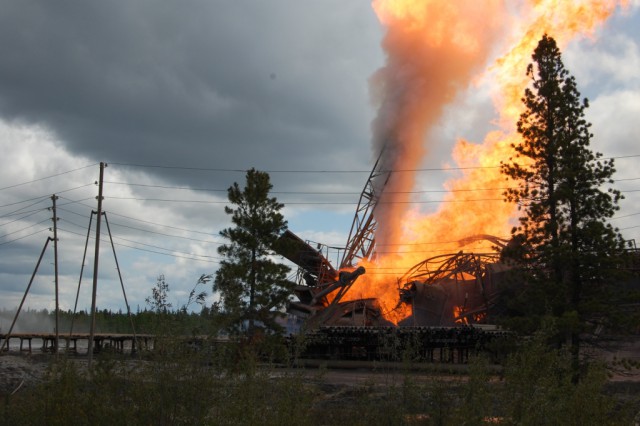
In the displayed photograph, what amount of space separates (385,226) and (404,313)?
9.36 m

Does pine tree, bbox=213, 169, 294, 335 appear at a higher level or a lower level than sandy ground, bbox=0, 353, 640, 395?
higher

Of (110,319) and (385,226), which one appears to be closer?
(385,226)

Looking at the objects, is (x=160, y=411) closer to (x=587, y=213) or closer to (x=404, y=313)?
(x=587, y=213)

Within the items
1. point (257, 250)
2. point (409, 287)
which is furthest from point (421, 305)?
point (257, 250)

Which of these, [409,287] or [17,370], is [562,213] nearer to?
[409,287]

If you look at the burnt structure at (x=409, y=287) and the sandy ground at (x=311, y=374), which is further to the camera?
the burnt structure at (x=409, y=287)

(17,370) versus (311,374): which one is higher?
(311,374)

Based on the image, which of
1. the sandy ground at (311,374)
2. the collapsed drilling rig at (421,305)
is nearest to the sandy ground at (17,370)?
the sandy ground at (311,374)

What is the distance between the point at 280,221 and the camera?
1475 inches

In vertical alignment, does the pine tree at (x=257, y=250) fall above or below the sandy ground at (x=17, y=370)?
above

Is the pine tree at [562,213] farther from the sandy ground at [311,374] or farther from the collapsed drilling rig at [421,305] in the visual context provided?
the collapsed drilling rig at [421,305]

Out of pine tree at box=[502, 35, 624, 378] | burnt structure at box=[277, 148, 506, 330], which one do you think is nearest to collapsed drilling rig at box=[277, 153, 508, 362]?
burnt structure at box=[277, 148, 506, 330]

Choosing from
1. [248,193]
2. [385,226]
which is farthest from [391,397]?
[385,226]

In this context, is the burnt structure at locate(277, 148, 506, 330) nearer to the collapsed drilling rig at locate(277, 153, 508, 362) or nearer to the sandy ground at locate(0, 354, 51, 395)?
the collapsed drilling rig at locate(277, 153, 508, 362)
